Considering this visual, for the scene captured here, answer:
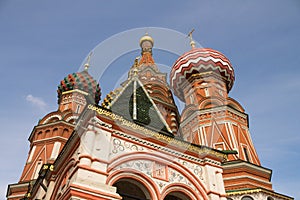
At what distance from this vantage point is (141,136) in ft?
32.1

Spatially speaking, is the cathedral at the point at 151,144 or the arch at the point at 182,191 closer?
the cathedral at the point at 151,144

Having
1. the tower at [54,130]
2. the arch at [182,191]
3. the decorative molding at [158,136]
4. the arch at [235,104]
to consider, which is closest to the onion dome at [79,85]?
the tower at [54,130]

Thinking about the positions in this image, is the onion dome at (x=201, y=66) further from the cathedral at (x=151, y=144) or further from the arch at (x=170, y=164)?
the arch at (x=170, y=164)

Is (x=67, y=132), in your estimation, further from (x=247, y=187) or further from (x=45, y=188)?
(x=247, y=187)

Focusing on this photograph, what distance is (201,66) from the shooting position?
75.5ft

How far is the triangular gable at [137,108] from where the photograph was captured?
11.8m

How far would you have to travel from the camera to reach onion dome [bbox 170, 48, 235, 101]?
2303 centimetres

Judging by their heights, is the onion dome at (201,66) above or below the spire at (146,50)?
below

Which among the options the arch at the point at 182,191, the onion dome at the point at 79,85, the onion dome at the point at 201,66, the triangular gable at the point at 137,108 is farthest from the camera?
the onion dome at the point at 79,85

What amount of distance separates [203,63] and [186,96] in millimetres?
2893

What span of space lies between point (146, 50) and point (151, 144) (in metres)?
26.1

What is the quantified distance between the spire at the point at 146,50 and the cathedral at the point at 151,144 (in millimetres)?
3099

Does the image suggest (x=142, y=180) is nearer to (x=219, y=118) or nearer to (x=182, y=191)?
(x=182, y=191)

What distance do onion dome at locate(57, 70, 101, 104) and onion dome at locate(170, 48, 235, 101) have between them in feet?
22.3
